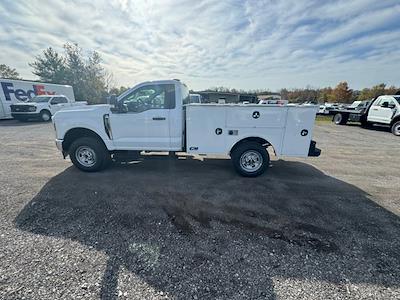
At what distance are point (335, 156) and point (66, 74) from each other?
1700 inches

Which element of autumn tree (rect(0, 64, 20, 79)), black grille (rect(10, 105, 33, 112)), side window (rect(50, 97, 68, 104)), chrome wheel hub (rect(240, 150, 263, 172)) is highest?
autumn tree (rect(0, 64, 20, 79))

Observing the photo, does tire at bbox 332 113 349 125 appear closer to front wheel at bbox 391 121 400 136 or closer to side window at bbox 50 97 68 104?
front wheel at bbox 391 121 400 136

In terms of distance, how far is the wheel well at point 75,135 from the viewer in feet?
→ 16.8

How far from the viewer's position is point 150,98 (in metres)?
4.84

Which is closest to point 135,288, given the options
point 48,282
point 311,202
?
point 48,282

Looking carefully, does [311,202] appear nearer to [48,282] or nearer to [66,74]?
[48,282]

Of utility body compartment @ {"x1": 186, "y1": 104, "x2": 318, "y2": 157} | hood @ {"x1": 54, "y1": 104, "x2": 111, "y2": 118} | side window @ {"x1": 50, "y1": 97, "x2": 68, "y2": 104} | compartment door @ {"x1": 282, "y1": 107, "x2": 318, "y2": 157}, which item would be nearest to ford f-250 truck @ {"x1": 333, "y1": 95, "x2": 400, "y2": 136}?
compartment door @ {"x1": 282, "y1": 107, "x2": 318, "y2": 157}

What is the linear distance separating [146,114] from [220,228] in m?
3.04

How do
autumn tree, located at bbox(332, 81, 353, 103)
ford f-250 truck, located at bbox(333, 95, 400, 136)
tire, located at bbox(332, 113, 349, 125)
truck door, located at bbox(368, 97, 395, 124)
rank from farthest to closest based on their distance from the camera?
autumn tree, located at bbox(332, 81, 353, 103) < tire, located at bbox(332, 113, 349, 125) < truck door, located at bbox(368, 97, 395, 124) < ford f-250 truck, located at bbox(333, 95, 400, 136)

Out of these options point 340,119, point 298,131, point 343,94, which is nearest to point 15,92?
point 298,131

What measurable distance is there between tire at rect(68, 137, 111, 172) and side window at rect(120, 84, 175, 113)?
120 cm

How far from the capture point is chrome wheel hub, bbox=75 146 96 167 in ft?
16.8

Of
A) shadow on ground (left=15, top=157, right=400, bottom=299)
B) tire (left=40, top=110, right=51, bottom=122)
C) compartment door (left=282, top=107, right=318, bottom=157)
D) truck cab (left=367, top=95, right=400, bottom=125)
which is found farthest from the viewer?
tire (left=40, top=110, right=51, bottom=122)

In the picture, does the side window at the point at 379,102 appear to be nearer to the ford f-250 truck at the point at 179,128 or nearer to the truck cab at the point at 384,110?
the truck cab at the point at 384,110
